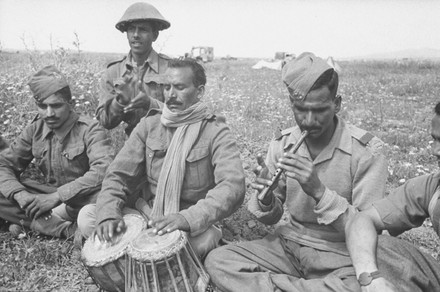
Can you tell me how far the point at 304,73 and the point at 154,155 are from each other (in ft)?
4.77

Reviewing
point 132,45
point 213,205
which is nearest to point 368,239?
point 213,205

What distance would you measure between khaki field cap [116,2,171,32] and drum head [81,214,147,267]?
2.45m

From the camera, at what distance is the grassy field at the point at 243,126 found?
11.9 feet

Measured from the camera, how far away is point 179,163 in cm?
347

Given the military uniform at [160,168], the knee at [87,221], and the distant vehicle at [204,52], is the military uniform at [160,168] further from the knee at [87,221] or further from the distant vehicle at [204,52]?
the distant vehicle at [204,52]

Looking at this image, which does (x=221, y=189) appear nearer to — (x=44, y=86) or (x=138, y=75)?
(x=44, y=86)

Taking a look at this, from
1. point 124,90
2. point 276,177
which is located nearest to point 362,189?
point 276,177

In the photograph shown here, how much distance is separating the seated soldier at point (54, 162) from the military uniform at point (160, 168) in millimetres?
457

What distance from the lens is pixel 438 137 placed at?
2498 millimetres

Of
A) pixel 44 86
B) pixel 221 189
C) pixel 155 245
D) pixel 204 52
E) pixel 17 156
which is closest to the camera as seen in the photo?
pixel 155 245

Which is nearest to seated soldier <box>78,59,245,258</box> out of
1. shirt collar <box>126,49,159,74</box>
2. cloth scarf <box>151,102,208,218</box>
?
cloth scarf <box>151,102,208,218</box>

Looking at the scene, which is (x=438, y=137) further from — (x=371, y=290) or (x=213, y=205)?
(x=213, y=205)

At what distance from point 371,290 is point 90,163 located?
280 centimetres

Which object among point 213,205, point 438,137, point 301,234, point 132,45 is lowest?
point 301,234
